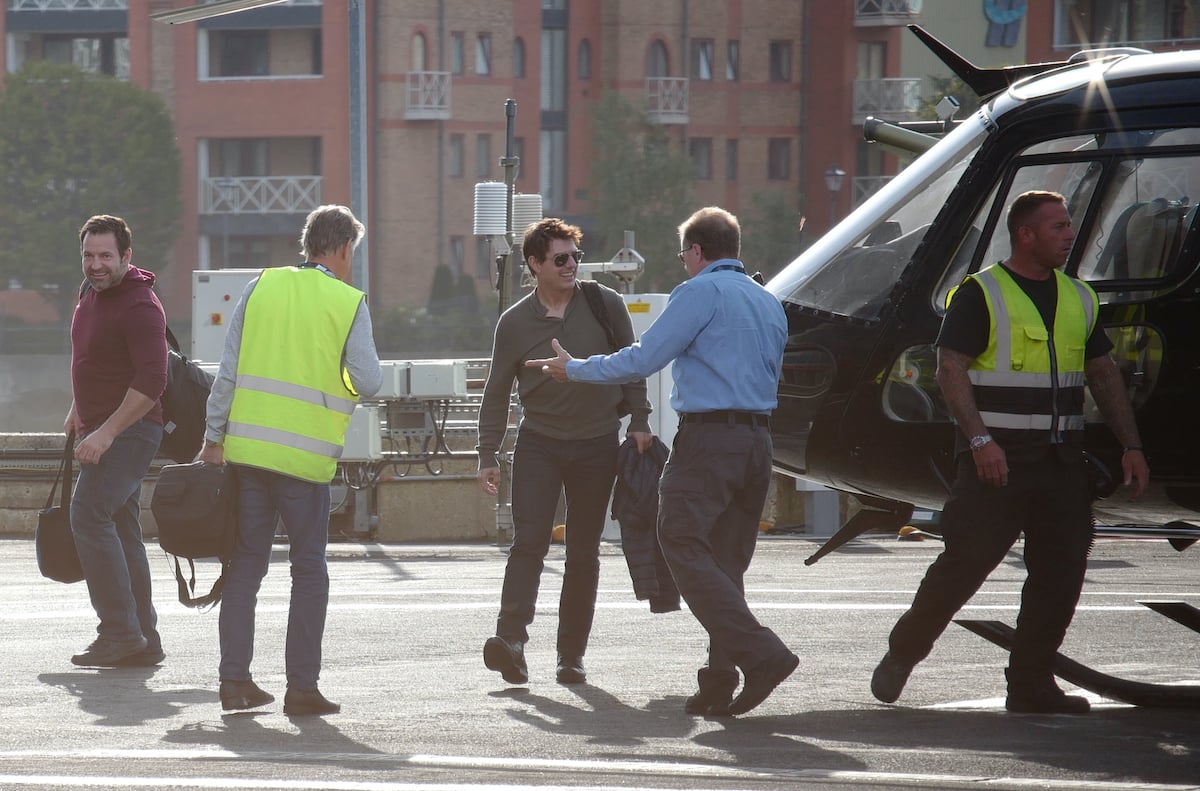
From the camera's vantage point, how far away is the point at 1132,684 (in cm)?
743

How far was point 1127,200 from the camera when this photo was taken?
738cm

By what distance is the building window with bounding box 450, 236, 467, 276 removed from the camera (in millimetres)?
60344

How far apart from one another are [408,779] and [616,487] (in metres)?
2.31

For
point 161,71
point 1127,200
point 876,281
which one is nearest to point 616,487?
point 876,281

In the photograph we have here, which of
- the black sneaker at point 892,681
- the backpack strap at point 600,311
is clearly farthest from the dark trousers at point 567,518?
the black sneaker at point 892,681

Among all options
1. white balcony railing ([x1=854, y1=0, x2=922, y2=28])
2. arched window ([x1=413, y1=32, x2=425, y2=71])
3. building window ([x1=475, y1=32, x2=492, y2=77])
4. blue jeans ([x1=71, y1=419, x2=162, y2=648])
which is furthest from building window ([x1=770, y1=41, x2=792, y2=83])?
blue jeans ([x1=71, y1=419, x2=162, y2=648])

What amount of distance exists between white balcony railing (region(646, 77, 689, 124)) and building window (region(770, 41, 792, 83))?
362 cm

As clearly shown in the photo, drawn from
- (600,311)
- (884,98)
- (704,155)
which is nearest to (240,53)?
(704,155)

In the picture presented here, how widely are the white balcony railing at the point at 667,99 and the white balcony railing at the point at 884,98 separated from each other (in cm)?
560

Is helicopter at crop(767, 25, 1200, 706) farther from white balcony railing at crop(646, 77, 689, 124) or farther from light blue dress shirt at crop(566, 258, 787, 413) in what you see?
white balcony railing at crop(646, 77, 689, 124)

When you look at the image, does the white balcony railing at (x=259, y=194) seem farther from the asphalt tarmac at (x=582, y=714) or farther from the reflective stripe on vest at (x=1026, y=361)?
the reflective stripe on vest at (x=1026, y=361)

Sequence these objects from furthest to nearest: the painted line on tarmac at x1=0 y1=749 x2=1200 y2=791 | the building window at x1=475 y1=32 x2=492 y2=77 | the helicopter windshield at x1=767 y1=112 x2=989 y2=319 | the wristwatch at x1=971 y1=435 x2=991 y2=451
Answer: the building window at x1=475 y1=32 x2=492 y2=77
the helicopter windshield at x1=767 y1=112 x2=989 y2=319
the wristwatch at x1=971 y1=435 x2=991 y2=451
the painted line on tarmac at x1=0 y1=749 x2=1200 y2=791

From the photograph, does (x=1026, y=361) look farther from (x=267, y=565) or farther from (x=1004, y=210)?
→ (x=267, y=565)

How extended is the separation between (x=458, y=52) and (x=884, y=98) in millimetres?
13820
